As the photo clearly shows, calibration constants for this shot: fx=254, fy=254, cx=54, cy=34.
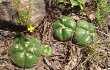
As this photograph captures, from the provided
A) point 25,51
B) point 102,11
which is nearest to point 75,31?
point 102,11

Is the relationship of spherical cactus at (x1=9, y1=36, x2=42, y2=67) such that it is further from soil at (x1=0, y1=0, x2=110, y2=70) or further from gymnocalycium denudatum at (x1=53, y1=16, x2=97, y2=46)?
gymnocalycium denudatum at (x1=53, y1=16, x2=97, y2=46)

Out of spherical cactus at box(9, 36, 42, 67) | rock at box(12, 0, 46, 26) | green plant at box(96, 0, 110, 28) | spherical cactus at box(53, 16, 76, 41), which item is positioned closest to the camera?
spherical cactus at box(9, 36, 42, 67)

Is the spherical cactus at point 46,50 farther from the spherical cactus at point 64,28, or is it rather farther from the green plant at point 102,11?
the green plant at point 102,11

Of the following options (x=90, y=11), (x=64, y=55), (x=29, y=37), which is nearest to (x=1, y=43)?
(x=29, y=37)

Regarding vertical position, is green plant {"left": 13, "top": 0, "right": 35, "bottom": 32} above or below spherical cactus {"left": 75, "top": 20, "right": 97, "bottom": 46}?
above

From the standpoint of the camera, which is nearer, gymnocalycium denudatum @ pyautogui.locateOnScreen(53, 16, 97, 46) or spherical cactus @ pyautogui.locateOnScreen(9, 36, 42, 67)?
spherical cactus @ pyautogui.locateOnScreen(9, 36, 42, 67)

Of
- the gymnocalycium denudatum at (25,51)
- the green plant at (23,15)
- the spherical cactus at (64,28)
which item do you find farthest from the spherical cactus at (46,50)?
the green plant at (23,15)

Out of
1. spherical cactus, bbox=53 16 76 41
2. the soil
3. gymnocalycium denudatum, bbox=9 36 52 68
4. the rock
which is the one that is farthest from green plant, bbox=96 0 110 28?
gymnocalycium denudatum, bbox=9 36 52 68
